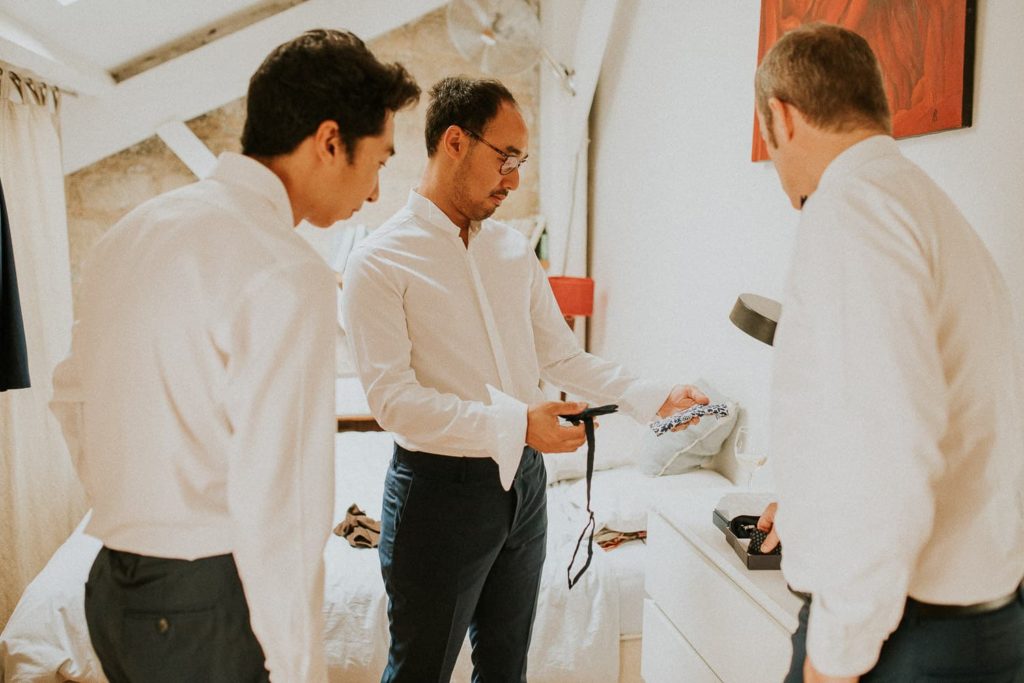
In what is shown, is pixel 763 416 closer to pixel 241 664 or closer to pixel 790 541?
pixel 790 541

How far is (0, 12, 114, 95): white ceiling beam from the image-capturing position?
2.66 m

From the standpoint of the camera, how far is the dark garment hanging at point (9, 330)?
7.13 feet

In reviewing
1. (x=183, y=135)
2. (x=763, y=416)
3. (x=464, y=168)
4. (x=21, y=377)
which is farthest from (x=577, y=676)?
(x=183, y=135)

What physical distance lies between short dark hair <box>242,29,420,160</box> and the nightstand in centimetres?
113

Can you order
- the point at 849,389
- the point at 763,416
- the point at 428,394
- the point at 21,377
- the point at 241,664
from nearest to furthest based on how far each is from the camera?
the point at 849,389 < the point at 241,664 < the point at 428,394 < the point at 21,377 < the point at 763,416

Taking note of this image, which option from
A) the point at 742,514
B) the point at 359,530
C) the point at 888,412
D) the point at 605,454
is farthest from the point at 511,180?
the point at 605,454

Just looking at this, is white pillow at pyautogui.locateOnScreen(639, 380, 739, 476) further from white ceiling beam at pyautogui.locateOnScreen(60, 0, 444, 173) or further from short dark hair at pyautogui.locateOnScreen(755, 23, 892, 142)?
white ceiling beam at pyautogui.locateOnScreen(60, 0, 444, 173)

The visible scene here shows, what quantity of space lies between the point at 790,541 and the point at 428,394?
0.76 metres

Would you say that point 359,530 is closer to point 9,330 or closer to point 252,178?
point 9,330

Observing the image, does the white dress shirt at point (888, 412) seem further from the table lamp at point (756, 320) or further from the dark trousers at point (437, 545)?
the dark trousers at point (437, 545)

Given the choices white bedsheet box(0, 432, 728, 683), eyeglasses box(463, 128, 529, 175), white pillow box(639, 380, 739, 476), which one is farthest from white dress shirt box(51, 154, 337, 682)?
white pillow box(639, 380, 739, 476)

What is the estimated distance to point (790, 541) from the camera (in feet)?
2.93

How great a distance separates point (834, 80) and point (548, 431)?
80 cm

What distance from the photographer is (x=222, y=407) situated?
912 mm
